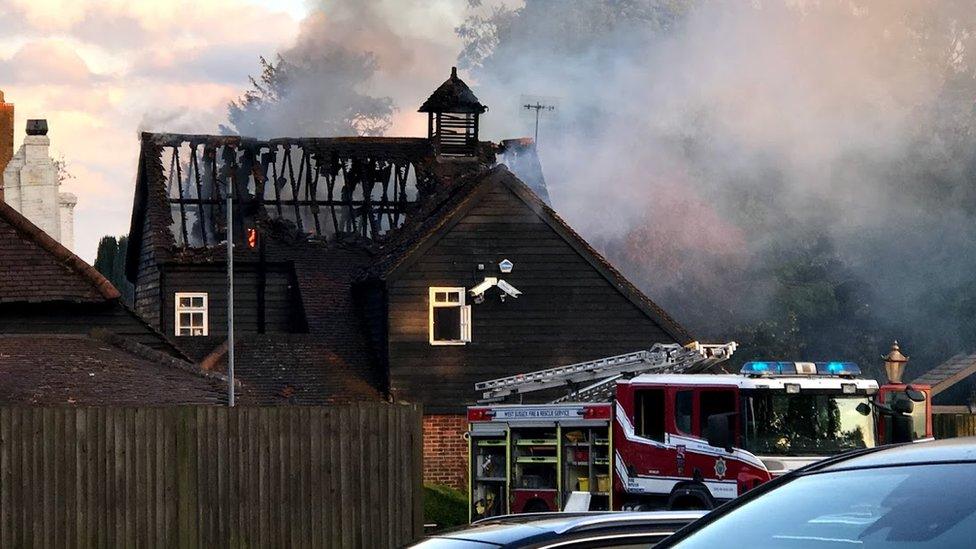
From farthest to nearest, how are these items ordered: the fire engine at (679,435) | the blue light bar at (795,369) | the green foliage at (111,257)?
the green foliage at (111,257) < the blue light bar at (795,369) < the fire engine at (679,435)

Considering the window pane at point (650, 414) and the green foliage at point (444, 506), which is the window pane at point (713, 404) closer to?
the window pane at point (650, 414)

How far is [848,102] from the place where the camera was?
184 feet

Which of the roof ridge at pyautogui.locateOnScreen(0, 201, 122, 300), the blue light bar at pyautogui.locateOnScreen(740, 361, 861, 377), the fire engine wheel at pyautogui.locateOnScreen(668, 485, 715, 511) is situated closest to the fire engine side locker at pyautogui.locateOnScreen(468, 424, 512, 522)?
the fire engine wheel at pyautogui.locateOnScreen(668, 485, 715, 511)

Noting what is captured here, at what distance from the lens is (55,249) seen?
3422 centimetres

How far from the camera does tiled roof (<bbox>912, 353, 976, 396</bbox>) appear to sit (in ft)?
128

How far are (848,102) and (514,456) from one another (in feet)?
110

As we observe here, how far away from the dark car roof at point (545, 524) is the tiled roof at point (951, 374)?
30068 mm

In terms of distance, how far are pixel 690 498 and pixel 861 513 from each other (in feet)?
56.4

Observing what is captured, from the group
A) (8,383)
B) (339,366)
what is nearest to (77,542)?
(8,383)

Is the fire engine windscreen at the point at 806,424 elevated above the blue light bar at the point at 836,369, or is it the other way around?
the blue light bar at the point at 836,369

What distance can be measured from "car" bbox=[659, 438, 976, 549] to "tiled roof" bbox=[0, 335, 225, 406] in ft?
63.5

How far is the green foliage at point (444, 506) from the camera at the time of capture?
3438 centimetres

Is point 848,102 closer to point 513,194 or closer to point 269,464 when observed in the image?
point 513,194

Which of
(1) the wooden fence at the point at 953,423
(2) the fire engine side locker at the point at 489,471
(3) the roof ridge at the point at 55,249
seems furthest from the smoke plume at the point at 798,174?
(2) the fire engine side locker at the point at 489,471
